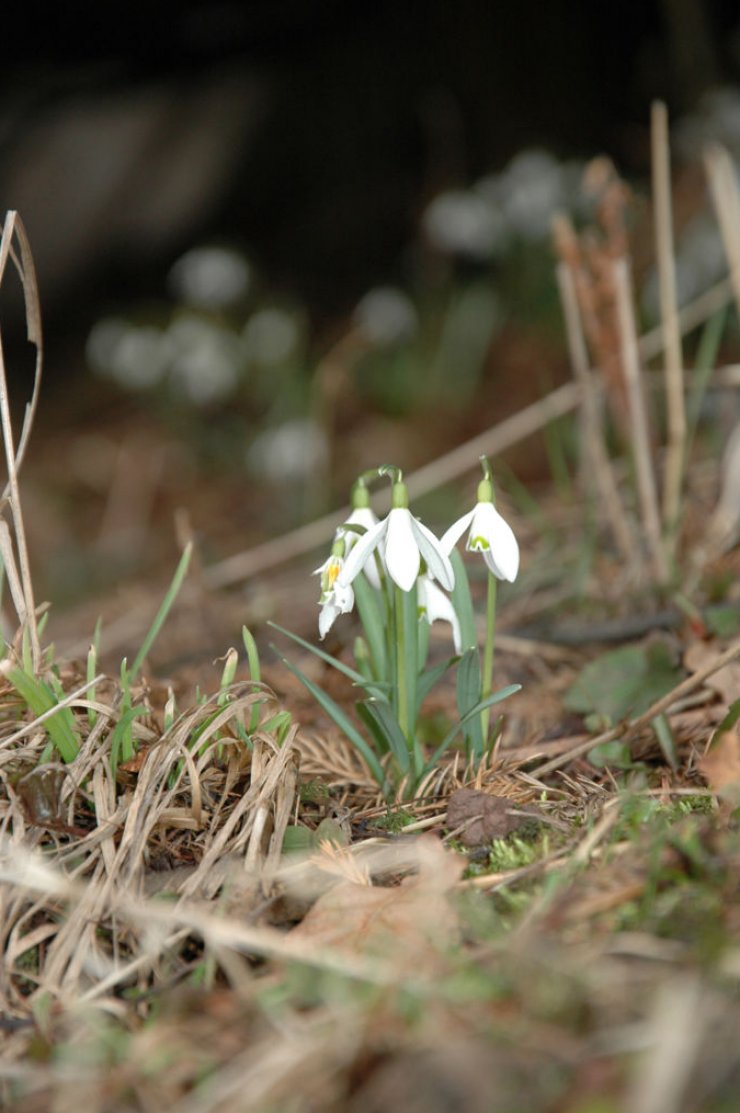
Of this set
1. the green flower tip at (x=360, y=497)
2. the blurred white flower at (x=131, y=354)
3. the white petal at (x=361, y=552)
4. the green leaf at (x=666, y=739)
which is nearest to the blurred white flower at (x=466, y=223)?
the blurred white flower at (x=131, y=354)

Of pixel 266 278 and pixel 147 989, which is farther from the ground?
pixel 266 278

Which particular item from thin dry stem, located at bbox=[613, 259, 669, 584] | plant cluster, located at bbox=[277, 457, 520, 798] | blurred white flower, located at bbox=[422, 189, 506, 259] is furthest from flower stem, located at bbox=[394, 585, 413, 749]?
blurred white flower, located at bbox=[422, 189, 506, 259]

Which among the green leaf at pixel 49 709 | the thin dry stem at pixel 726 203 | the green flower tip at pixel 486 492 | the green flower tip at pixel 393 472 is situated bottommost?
the green leaf at pixel 49 709

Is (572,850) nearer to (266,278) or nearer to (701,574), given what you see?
(701,574)

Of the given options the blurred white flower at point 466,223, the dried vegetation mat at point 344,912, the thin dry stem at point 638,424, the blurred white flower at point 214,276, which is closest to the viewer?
the dried vegetation mat at point 344,912

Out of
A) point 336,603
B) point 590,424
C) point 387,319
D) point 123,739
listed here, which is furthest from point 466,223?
point 123,739

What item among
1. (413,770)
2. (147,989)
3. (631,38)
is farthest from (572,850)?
(631,38)

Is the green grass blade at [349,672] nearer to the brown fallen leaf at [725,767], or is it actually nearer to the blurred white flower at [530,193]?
the brown fallen leaf at [725,767]

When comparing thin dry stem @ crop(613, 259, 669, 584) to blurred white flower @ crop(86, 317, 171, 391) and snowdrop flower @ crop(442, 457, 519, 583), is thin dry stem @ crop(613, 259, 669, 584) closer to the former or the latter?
snowdrop flower @ crop(442, 457, 519, 583)
